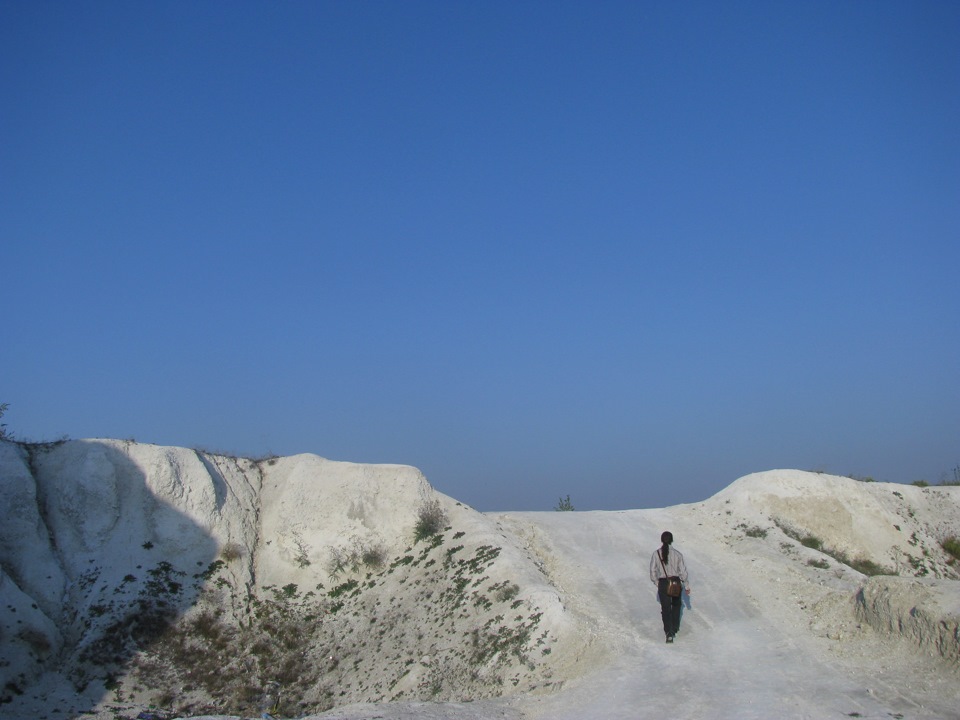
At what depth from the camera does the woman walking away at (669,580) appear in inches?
757

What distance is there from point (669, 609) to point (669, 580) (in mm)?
957

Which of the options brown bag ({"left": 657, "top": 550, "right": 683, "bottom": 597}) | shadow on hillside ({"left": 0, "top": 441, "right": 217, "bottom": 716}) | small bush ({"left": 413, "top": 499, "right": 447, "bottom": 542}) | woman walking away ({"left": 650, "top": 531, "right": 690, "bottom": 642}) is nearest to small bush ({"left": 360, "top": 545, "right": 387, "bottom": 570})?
small bush ({"left": 413, "top": 499, "right": 447, "bottom": 542})

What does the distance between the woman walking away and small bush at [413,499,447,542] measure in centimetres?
1234

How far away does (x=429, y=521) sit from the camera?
30750 mm

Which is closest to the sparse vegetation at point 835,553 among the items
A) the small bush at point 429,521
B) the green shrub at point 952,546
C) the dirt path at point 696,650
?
the green shrub at point 952,546

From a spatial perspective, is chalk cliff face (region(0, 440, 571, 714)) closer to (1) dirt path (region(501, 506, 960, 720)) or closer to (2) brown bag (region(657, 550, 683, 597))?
(1) dirt path (region(501, 506, 960, 720))

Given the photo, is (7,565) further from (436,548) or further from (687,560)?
(687,560)

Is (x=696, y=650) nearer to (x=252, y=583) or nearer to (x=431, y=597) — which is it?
(x=431, y=597)

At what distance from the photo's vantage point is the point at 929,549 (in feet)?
109

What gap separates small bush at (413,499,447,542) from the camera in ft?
99.2

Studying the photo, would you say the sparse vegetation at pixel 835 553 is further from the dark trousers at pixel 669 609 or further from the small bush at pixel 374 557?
the small bush at pixel 374 557

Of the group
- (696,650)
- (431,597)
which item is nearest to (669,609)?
(696,650)

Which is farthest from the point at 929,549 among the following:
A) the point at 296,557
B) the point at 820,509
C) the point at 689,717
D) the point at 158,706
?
the point at 158,706

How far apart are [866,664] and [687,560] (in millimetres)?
10271
